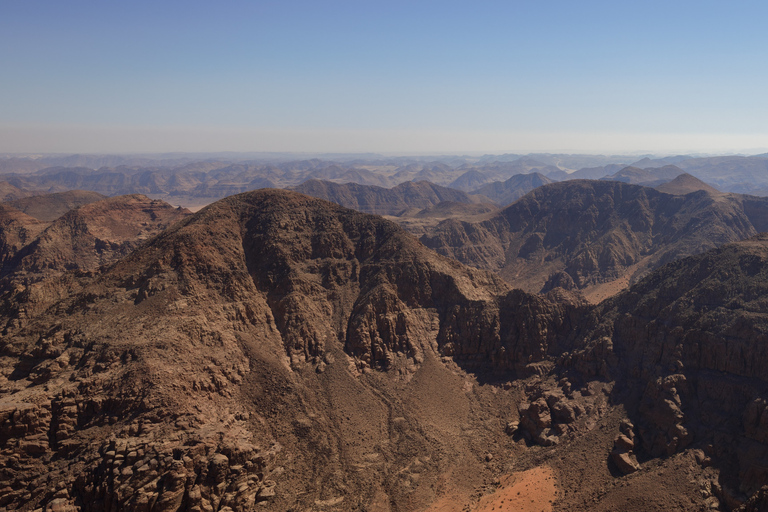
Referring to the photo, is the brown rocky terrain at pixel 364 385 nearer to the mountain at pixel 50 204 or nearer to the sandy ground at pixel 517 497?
the sandy ground at pixel 517 497

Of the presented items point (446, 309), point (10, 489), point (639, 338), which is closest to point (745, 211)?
point (639, 338)

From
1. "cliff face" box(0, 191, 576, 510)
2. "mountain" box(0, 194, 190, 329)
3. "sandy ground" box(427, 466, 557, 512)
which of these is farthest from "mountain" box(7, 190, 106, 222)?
"sandy ground" box(427, 466, 557, 512)

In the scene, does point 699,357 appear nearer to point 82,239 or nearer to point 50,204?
point 82,239

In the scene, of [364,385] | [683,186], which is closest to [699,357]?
[364,385]

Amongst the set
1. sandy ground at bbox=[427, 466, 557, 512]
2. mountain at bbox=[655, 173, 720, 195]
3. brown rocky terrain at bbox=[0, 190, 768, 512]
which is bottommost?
sandy ground at bbox=[427, 466, 557, 512]

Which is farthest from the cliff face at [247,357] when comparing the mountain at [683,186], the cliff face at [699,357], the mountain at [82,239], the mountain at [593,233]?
the mountain at [683,186]

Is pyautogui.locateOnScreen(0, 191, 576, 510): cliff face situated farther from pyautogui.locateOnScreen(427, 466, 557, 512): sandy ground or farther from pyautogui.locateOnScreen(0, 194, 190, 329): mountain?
pyautogui.locateOnScreen(0, 194, 190, 329): mountain
